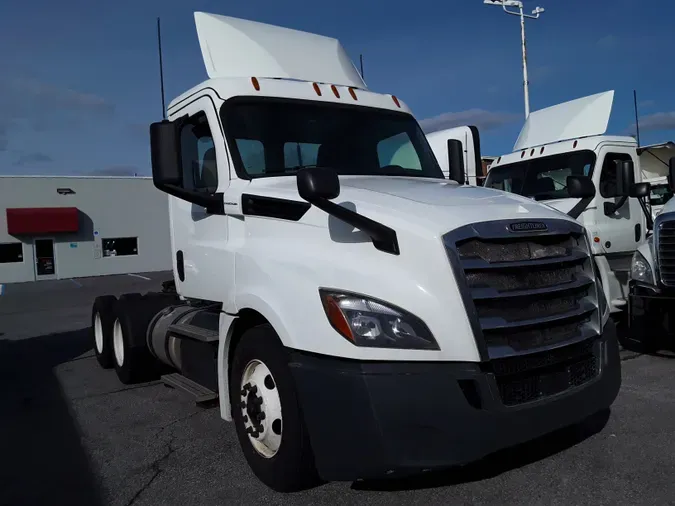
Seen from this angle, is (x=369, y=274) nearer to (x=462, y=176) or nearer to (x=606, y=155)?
(x=462, y=176)

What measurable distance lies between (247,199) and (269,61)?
1641 millimetres

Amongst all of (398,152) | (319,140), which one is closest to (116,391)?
(319,140)

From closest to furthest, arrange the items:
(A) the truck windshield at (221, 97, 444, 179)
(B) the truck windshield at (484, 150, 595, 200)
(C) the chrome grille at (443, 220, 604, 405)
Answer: (C) the chrome grille at (443, 220, 604, 405) < (A) the truck windshield at (221, 97, 444, 179) < (B) the truck windshield at (484, 150, 595, 200)

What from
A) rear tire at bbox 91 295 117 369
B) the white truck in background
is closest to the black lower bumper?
rear tire at bbox 91 295 117 369

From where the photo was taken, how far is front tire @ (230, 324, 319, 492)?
132 inches

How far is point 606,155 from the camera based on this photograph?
918cm

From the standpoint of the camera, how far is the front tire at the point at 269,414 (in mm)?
3359

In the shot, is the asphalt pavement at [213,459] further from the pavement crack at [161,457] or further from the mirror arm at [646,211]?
the mirror arm at [646,211]

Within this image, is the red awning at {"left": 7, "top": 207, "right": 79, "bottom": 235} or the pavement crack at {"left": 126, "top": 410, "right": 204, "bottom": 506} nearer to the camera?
the pavement crack at {"left": 126, "top": 410, "right": 204, "bottom": 506}

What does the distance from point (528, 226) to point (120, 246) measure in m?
31.1

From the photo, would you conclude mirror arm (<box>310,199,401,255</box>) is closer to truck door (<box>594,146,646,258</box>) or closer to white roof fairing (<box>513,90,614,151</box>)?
truck door (<box>594,146,646,258</box>)

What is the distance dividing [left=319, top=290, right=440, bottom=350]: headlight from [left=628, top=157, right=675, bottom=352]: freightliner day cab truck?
468 cm

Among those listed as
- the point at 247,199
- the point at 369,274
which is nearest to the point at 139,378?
the point at 247,199

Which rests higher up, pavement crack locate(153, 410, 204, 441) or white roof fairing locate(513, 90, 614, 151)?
white roof fairing locate(513, 90, 614, 151)
